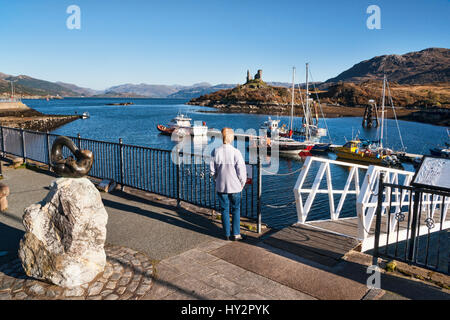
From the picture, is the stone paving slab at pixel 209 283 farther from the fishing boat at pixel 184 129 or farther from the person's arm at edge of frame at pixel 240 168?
the fishing boat at pixel 184 129

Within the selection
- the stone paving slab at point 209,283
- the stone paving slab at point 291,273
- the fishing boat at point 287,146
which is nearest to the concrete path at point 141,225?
the stone paving slab at point 209,283

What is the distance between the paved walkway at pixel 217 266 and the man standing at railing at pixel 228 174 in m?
0.52

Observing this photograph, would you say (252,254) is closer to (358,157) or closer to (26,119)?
(358,157)

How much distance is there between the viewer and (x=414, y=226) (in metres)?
4.91

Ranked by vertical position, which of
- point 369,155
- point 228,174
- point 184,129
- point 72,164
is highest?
point 72,164

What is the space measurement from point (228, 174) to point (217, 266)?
1.71 metres

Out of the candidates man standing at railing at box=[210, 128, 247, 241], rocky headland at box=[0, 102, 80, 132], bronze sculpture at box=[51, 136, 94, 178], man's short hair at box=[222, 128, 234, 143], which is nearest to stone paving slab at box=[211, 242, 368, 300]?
man standing at railing at box=[210, 128, 247, 241]

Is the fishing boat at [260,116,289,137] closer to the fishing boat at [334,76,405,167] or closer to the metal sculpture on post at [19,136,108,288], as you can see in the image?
the fishing boat at [334,76,405,167]

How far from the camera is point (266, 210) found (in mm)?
18078

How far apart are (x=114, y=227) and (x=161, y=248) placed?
160 centimetres

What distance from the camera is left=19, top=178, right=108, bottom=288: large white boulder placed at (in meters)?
4.37

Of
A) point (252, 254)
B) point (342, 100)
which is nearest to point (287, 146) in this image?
point (252, 254)
